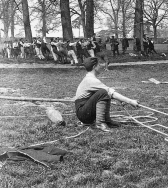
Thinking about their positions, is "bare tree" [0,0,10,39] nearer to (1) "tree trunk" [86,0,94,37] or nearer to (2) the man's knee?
(1) "tree trunk" [86,0,94,37]

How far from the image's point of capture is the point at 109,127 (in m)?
6.51

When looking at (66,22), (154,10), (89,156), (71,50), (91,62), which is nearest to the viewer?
(89,156)

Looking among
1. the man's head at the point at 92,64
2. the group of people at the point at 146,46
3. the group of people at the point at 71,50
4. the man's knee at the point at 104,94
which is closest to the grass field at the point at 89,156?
the man's knee at the point at 104,94

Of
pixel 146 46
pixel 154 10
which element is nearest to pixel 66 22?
pixel 146 46

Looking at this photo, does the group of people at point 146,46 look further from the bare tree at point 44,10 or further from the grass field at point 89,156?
the grass field at point 89,156

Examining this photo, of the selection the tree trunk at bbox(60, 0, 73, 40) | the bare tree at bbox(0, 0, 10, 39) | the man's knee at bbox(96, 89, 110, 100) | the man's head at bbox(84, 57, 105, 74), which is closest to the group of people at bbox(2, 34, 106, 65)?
the tree trunk at bbox(60, 0, 73, 40)

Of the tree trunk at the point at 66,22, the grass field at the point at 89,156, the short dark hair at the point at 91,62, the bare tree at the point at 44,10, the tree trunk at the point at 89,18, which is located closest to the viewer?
the grass field at the point at 89,156

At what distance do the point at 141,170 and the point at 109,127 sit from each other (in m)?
2.32

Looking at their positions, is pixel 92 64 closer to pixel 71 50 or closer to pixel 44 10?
pixel 71 50

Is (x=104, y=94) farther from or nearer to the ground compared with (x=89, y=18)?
nearer to the ground

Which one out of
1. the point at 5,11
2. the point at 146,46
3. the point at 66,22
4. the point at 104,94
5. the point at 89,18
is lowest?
the point at 104,94

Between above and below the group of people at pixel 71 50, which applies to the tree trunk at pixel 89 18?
above

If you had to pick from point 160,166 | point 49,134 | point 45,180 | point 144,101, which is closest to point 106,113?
point 49,134

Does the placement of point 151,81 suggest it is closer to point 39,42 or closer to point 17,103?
point 17,103
